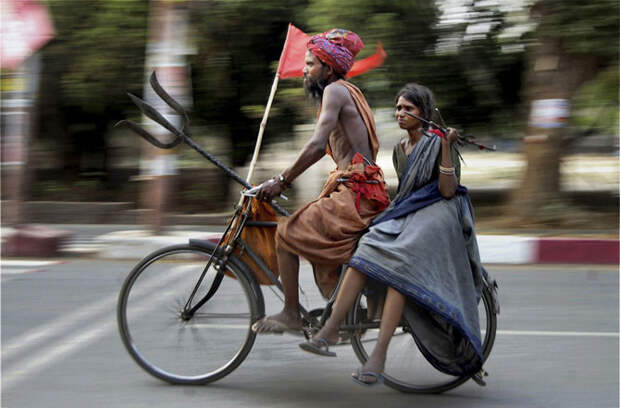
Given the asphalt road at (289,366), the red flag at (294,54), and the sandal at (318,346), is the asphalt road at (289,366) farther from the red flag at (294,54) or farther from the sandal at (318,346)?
the red flag at (294,54)

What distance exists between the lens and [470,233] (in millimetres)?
3557

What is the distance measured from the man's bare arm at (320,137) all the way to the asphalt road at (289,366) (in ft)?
1.98

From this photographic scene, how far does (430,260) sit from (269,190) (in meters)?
0.82

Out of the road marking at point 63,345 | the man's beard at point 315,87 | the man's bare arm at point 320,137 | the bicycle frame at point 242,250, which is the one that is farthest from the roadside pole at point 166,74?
the man's bare arm at point 320,137

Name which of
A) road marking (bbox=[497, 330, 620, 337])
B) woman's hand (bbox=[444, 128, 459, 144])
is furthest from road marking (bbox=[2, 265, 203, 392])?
road marking (bbox=[497, 330, 620, 337])

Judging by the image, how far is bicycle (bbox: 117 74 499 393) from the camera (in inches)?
150

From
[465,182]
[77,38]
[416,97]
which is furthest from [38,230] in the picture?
[465,182]

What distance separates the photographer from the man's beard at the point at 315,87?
12.2 ft

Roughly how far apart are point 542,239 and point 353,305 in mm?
4511

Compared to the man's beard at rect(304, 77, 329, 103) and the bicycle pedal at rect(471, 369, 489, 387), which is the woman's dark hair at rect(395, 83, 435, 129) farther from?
the bicycle pedal at rect(471, 369, 489, 387)

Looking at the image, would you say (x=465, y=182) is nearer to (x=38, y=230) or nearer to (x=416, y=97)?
(x=38, y=230)

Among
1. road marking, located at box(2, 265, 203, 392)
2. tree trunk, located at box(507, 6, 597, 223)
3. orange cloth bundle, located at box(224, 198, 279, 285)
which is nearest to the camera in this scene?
orange cloth bundle, located at box(224, 198, 279, 285)

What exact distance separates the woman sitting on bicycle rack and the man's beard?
38 centimetres

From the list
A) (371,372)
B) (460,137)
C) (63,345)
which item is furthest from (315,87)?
(63,345)
